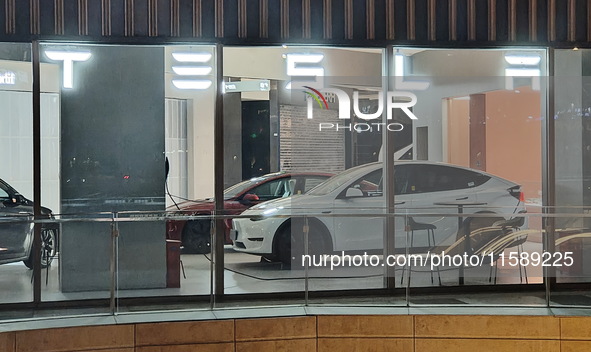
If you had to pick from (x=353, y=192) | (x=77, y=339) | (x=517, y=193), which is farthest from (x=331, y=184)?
(x=77, y=339)

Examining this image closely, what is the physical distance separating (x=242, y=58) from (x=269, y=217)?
4.74ft

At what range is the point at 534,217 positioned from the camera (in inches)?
239

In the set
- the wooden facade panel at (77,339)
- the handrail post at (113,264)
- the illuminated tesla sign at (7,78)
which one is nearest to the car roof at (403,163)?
the handrail post at (113,264)

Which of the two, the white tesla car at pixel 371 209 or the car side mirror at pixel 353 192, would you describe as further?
the car side mirror at pixel 353 192

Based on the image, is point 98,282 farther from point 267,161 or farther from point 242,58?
point 242,58

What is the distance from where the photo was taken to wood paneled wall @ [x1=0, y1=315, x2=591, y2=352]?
564cm

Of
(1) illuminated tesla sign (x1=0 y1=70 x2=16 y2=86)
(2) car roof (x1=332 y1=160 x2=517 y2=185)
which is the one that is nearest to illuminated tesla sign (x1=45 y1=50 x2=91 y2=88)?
(1) illuminated tesla sign (x1=0 y1=70 x2=16 y2=86)

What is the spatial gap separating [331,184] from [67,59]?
243 cm

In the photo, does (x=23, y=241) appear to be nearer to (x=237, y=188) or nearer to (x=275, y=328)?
(x=237, y=188)

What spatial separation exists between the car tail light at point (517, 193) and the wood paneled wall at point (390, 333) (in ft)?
3.43

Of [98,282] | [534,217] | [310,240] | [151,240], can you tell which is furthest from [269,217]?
[534,217]

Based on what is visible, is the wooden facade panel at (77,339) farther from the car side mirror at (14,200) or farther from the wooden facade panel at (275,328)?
the car side mirror at (14,200)

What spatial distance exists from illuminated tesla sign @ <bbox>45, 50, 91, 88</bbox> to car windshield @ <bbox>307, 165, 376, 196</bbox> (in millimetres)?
2222

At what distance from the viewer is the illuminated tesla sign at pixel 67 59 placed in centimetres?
666
